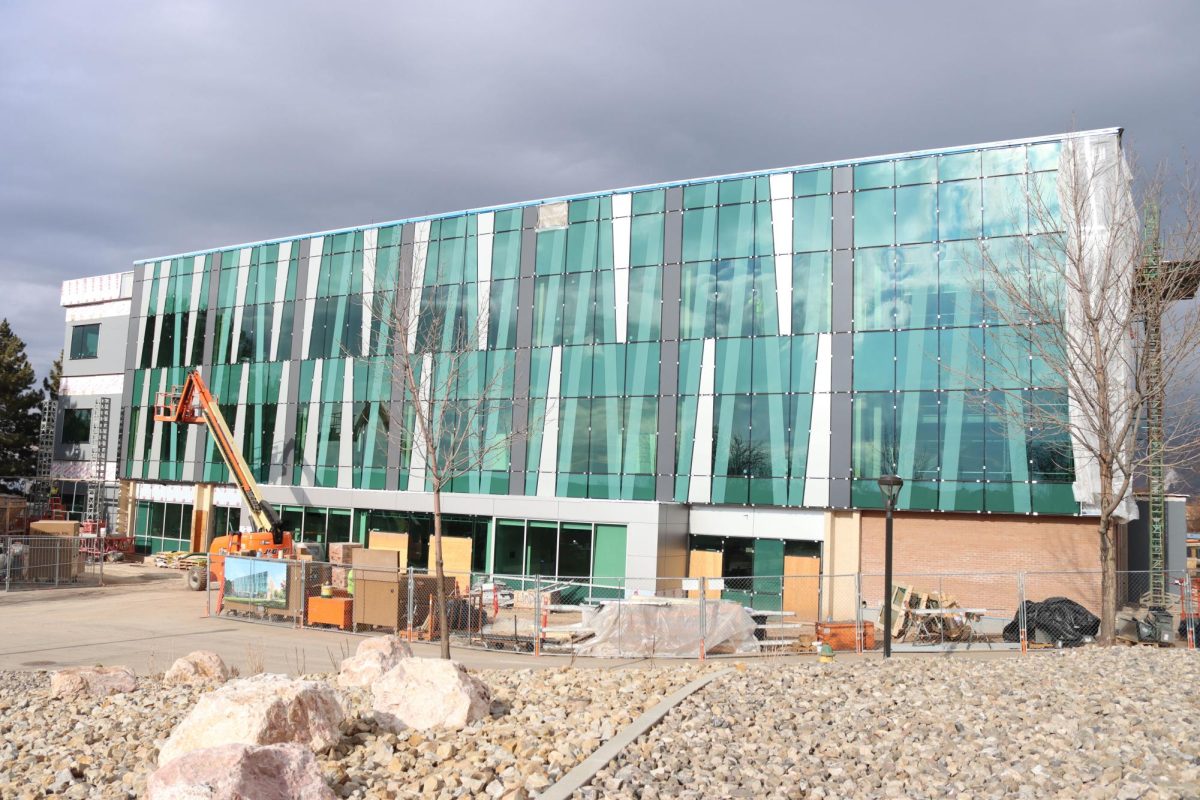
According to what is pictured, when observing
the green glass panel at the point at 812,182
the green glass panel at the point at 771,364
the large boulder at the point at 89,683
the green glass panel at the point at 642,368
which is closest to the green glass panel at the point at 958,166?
the green glass panel at the point at 812,182

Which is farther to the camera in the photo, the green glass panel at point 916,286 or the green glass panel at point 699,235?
the green glass panel at point 699,235

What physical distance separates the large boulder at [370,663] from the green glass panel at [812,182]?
2235 centimetres

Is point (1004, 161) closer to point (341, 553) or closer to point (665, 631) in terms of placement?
point (665, 631)

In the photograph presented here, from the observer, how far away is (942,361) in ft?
89.9

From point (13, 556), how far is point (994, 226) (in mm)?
34711

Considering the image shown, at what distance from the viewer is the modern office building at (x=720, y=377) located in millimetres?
26859

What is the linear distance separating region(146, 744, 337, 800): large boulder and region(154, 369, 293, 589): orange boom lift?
21.2 m

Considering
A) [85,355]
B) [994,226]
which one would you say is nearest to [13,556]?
[85,355]

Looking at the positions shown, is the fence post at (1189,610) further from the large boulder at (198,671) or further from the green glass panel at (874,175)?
the large boulder at (198,671)

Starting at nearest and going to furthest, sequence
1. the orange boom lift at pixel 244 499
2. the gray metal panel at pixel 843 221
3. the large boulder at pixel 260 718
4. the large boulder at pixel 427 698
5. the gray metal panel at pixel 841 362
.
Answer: the large boulder at pixel 260 718 → the large boulder at pixel 427 698 → the gray metal panel at pixel 841 362 → the gray metal panel at pixel 843 221 → the orange boom lift at pixel 244 499

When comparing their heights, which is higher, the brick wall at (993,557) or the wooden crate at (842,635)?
the brick wall at (993,557)

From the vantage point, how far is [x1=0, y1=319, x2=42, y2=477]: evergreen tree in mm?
58469

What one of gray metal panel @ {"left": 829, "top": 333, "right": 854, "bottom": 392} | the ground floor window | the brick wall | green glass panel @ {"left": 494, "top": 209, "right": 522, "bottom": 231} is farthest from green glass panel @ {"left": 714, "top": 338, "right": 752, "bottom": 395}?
green glass panel @ {"left": 494, "top": 209, "right": 522, "bottom": 231}

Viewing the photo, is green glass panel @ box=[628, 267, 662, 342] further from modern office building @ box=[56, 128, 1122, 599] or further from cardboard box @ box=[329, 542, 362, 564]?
cardboard box @ box=[329, 542, 362, 564]
